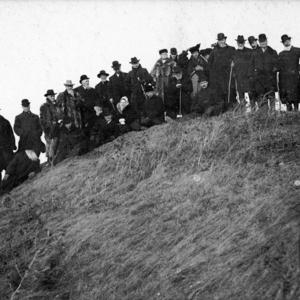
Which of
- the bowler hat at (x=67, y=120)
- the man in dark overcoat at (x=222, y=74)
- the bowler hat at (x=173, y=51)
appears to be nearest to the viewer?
the man in dark overcoat at (x=222, y=74)

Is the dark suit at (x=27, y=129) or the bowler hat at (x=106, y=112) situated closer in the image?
the bowler hat at (x=106, y=112)

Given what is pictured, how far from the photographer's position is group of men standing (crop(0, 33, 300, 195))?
12.1 meters

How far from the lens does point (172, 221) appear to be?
7336 mm

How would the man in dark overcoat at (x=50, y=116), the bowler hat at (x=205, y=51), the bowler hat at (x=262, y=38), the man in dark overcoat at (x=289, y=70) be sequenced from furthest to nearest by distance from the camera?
the man in dark overcoat at (x=50, y=116) → the bowler hat at (x=205, y=51) → the bowler hat at (x=262, y=38) → the man in dark overcoat at (x=289, y=70)

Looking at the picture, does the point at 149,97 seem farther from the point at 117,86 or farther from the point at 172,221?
the point at 172,221

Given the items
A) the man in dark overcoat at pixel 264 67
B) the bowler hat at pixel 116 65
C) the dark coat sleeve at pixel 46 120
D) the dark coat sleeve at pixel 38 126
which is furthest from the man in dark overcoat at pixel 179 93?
the dark coat sleeve at pixel 38 126

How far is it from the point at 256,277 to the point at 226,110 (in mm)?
6738

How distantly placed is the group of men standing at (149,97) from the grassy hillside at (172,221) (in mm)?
1648

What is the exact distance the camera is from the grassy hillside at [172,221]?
589cm

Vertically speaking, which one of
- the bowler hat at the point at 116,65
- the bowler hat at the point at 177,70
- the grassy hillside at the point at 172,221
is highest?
the bowler hat at the point at 116,65

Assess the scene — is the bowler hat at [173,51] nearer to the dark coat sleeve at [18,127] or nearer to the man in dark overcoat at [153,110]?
the man in dark overcoat at [153,110]

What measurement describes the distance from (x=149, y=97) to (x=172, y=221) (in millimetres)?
5808

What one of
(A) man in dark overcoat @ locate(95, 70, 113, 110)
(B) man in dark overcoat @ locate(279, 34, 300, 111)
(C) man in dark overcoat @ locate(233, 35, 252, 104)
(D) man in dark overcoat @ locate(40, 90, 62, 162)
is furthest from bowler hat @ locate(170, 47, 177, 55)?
(D) man in dark overcoat @ locate(40, 90, 62, 162)

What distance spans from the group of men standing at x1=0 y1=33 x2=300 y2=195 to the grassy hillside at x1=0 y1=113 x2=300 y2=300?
165 centimetres
